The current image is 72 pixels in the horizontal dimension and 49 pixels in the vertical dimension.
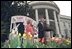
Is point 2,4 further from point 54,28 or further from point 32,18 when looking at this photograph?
point 54,28

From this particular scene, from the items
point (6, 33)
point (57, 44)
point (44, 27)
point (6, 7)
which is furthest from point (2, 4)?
point (57, 44)

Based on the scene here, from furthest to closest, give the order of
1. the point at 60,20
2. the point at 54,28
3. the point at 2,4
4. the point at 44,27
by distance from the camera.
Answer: the point at 60,20, the point at 54,28, the point at 44,27, the point at 2,4

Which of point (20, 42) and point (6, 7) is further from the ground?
point (6, 7)

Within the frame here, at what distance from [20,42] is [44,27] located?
2.37 feet

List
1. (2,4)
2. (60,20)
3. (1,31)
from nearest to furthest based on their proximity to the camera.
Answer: (1,31) < (2,4) < (60,20)

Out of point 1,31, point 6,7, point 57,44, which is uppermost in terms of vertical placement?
point 6,7

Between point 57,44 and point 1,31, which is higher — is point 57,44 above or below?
below

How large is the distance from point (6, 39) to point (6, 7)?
60cm

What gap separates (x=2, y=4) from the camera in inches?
166

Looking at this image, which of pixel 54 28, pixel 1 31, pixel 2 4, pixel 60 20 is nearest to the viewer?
pixel 1 31

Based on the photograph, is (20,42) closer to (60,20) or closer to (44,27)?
(44,27)

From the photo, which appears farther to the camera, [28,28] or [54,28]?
[54,28]

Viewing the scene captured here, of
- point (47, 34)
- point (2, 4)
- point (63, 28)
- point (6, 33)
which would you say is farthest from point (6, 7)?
point (63, 28)

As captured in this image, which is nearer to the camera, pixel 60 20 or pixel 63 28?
pixel 63 28
